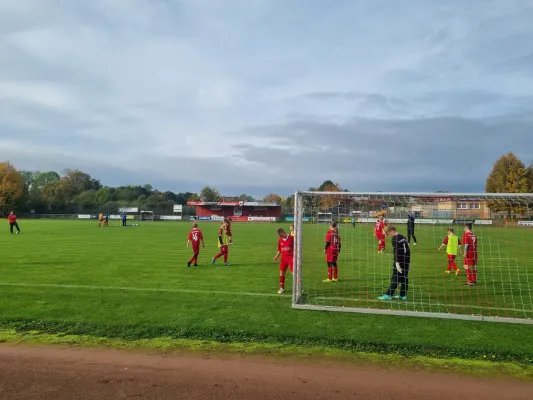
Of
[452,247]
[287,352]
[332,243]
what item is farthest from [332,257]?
[287,352]

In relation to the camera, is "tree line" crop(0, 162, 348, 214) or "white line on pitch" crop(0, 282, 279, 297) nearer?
"white line on pitch" crop(0, 282, 279, 297)

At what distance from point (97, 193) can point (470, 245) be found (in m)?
117

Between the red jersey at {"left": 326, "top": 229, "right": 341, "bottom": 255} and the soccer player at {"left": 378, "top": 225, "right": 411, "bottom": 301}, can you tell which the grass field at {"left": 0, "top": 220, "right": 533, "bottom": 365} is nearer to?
the soccer player at {"left": 378, "top": 225, "right": 411, "bottom": 301}

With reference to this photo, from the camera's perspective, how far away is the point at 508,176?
53.9 metres

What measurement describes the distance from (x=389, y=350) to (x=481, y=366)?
128 centimetres

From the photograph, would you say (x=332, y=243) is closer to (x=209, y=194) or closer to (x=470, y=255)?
(x=470, y=255)

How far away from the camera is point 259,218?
3157 inches

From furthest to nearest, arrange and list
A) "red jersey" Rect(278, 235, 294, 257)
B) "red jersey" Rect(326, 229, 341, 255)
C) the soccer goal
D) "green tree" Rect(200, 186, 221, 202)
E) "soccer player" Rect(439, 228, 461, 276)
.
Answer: "green tree" Rect(200, 186, 221, 202) → "soccer player" Rect(439, 228, 461, 276) → "red jersey" Rect(326, 229, 341, 255) → "red jersey" Rect(278, 235, 294, 257) → the soccer goal

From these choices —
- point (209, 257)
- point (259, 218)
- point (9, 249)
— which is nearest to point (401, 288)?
point (209, 257)

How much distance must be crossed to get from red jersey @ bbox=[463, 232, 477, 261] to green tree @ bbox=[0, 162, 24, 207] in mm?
80704

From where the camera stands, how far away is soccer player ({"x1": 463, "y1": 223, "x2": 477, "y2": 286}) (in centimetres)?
1175

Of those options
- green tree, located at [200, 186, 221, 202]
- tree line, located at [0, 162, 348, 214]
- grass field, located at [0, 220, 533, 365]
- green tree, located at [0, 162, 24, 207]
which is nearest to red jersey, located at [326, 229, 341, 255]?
grass field, located at [0, 220, 533, 365]

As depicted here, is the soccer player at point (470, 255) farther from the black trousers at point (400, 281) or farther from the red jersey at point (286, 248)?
the red jersey at point (286, 248)

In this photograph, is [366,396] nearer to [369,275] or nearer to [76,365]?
[76,365]
